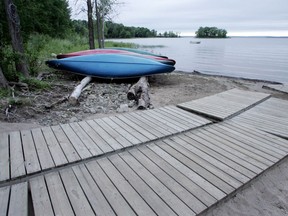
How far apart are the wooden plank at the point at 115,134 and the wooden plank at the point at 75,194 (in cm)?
76

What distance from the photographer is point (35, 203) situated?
1.68 metres

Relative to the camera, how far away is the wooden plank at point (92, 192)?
65.1 inches

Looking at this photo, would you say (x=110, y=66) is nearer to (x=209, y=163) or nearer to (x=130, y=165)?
(x=130, y=165)

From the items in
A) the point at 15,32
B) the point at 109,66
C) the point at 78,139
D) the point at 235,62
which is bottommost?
the point at 235,62

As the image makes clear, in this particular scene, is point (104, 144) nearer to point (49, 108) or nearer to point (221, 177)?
point (221, 177)

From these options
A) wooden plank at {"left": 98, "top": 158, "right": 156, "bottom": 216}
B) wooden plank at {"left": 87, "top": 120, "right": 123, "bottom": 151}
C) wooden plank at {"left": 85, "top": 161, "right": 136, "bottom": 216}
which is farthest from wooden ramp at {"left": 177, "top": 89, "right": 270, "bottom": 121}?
wooden plank at {"left": 85, "top": 161, "right": 136, "bottom": 216}

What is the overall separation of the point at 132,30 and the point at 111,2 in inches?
2086

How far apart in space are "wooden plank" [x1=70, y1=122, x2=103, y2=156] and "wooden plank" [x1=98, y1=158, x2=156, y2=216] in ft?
0.55

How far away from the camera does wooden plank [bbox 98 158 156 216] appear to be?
1.68 meters

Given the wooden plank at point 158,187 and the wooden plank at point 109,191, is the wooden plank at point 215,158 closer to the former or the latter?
the wooden plank at point 158,187

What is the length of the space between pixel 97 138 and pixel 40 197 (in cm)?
113

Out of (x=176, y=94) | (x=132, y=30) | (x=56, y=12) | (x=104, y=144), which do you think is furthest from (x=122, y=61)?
(x=132, y=30)

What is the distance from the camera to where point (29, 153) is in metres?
2.36

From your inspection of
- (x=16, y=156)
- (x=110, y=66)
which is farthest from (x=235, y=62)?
(x=16, y=156)
